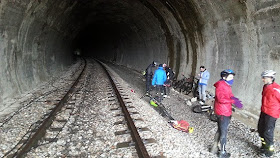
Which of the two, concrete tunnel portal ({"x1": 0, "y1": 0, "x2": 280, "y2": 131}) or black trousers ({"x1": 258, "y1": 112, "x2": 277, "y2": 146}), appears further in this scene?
concrete tunnel portal ({"x1": 0, "y1": 0, "x2": 280, "y2": 131})

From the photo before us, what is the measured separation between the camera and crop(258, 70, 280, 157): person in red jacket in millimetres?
4102

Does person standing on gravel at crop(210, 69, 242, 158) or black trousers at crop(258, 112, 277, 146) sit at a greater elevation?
person standing on gravel at crop(210, 69, 242, 158)

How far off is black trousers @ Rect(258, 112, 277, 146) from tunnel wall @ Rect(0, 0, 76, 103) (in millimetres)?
7125

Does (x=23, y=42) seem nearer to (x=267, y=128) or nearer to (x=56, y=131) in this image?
(x=56, y=131)

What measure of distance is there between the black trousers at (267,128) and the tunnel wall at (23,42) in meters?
7.13

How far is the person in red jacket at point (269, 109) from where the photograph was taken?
4.10 meters

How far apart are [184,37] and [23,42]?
7213mm

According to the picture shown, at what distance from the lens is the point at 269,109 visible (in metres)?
4.20

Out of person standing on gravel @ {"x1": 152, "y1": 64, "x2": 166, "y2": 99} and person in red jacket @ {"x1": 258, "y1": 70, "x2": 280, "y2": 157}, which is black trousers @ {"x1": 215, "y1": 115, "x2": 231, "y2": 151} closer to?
person in red jacket @ {"x1": 258, "y1": 70, "x2": 280, "y2": 157}

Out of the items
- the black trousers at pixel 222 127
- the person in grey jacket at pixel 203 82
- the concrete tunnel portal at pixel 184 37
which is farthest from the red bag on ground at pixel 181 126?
the person in grey jacket at pixel 203 82

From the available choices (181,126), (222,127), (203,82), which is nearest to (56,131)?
(181,126)

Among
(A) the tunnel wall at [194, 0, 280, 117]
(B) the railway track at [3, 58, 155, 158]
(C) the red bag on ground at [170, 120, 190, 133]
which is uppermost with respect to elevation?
(A) the tunnel wall at [194, 0, 280, 117]

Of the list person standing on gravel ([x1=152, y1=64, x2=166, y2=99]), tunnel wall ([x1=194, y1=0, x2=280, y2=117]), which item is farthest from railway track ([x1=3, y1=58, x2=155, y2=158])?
tunnel wall ([x1=194, y1=0, x2=280, y2=117])

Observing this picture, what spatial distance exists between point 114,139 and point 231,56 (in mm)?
5179
